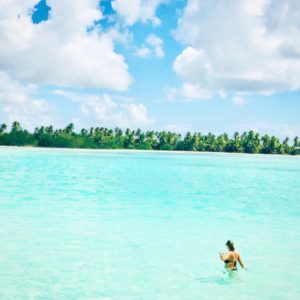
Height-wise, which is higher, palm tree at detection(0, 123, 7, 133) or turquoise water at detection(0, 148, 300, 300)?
palm tree at detection(0, 123, 7, 133)

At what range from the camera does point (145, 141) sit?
395ft

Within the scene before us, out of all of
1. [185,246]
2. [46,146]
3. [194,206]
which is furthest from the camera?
[46,146]

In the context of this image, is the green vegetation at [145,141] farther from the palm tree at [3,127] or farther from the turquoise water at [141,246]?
the turquoise water at [141,246]

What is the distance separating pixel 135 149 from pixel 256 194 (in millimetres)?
97591

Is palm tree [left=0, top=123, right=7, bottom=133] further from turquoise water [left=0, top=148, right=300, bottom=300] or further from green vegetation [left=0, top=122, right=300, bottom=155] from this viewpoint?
turquoise water [left=0, top=148, right=300, bottom=300]

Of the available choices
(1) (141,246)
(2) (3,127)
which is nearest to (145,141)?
(2) (3,127)

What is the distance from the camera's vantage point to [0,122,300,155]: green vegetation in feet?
366

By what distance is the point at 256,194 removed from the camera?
2566 centimetres

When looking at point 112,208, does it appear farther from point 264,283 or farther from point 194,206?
point 264,283

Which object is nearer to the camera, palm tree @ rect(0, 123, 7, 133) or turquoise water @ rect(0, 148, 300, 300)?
turquoise water @ rect(0, 148, 300, 300)

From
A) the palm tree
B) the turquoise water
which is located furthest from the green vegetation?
the turquoise water

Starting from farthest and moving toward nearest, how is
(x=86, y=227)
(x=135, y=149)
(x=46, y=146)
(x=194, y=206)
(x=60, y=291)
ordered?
(x=135, y=149)
(x=46, y=146)
(x=194, y=206)
(x=86, y=227)
(x=60, y=291)

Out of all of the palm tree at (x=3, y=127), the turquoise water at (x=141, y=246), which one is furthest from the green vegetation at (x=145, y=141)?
the turquoise water at (x=141, y=246)

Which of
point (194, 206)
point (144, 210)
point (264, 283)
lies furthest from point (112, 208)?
point (264, 283)
